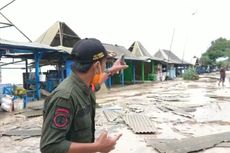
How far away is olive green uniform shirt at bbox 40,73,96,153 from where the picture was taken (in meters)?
1.95

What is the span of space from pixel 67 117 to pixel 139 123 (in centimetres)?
846

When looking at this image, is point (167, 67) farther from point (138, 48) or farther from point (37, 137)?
point (37, 137)

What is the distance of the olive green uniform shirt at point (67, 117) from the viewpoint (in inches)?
76.7

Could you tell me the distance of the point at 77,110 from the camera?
206 centimetres

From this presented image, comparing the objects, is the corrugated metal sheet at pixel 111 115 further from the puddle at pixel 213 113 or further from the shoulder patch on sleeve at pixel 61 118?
the shoulder patch on sleeve at pixel 61 118

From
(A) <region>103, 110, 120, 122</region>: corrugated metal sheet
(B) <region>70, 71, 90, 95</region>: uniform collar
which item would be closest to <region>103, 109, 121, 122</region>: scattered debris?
(A) <region>103, 110, 120, 122</region>: corrugated metal sheet

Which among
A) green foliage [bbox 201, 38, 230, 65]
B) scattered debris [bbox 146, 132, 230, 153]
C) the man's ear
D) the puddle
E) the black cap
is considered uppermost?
green foliage [bbox 201, 38, 230, 65]

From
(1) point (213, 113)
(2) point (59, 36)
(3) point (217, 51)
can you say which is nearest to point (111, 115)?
(1) point (213, 113)

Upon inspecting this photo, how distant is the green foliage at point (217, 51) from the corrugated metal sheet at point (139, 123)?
7212cm

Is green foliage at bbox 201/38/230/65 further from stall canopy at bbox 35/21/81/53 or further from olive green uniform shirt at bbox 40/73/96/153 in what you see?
olive green uniform shirt at bbox 40/73/96/153

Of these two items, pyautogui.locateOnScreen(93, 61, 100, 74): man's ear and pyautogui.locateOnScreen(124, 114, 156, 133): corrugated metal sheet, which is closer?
pyautogui.locateOnScreen(93, 61, 100, 74): man's ear

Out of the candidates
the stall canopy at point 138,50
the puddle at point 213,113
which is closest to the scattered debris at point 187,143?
the puddle at point 213,113

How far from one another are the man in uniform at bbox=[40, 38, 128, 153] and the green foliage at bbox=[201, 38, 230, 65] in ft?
266

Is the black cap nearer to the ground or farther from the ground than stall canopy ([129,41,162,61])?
nearer to the ground
